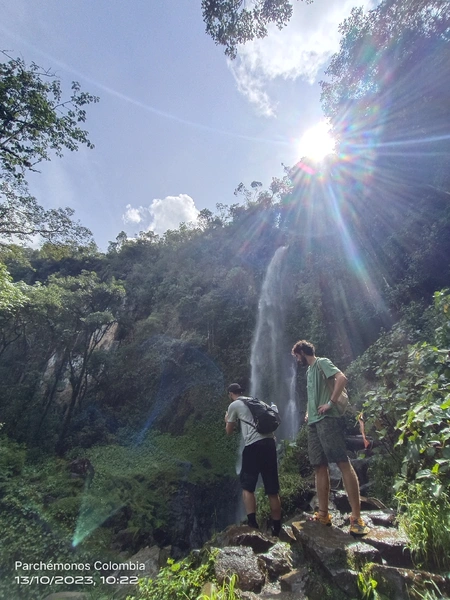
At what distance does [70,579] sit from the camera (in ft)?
16.0

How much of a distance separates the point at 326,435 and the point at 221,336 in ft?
46.0

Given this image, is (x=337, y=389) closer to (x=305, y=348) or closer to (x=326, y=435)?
(x=326, y=435)

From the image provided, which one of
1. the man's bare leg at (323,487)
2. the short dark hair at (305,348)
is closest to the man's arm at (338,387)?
the short dark hair at (305,348)

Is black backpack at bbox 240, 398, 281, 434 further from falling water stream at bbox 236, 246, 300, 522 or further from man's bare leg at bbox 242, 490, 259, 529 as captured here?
falling water stream at bbox 236, 246, 300, 522

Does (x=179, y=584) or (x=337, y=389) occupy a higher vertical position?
(x=337, y=389)

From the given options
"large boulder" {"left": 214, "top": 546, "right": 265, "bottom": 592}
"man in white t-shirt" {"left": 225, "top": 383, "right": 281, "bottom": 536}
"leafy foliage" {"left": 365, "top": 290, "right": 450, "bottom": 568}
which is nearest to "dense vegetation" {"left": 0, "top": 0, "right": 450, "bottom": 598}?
"leafy foliage" {"left": 365, "top": 290, "right": 450, "bottom": 568}

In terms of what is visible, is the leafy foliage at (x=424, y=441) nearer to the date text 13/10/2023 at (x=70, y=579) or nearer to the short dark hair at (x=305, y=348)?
the short dark hair at (x=305, y=348)

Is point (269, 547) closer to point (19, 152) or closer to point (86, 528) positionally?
point (86, 528)

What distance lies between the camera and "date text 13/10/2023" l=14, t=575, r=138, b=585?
464 centimetres

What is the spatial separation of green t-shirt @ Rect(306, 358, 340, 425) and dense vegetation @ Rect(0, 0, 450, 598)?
0.75m

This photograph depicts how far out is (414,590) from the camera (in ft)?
5.35

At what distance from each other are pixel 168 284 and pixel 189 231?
9008 mm

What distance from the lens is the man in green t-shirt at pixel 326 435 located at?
250 cm

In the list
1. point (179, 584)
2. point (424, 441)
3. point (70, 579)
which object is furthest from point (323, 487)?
point (70, 579)
